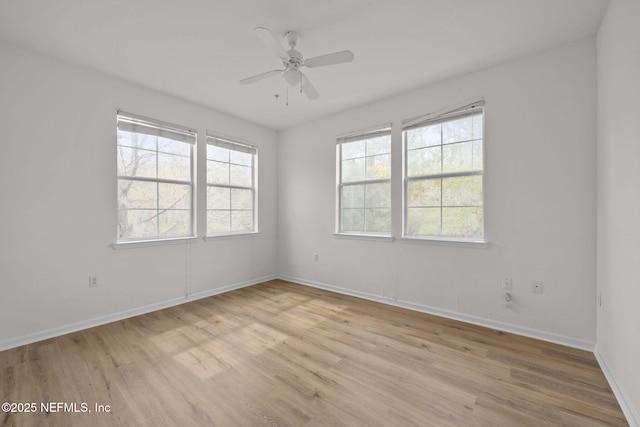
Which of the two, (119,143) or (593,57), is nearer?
(593,57)

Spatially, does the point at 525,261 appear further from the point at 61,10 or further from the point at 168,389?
the point at 61,10

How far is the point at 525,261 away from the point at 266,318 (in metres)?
2.74

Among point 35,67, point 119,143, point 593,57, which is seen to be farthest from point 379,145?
point 35,67

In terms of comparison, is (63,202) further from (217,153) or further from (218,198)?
(217,153)

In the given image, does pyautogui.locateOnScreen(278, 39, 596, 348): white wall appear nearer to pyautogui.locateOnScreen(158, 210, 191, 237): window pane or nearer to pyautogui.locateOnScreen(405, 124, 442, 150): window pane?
pyautogui.locateOnScreen(405, 124, 442, 150): window pane

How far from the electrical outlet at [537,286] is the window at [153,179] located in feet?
13.3

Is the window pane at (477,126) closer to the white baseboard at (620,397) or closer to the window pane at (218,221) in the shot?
the white baseboard at (620,397)

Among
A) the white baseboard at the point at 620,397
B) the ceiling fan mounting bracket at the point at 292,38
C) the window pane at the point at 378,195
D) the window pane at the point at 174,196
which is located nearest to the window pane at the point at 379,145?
the window pane at the point at 378,195

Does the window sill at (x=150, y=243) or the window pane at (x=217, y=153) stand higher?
the window pane at (x=217, y=153)


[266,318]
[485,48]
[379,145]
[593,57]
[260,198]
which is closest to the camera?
[593,57]

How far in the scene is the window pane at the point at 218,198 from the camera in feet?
13.1

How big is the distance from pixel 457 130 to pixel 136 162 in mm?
3804

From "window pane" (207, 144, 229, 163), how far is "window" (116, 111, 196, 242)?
0.26 metres

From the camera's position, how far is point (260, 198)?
467cm
